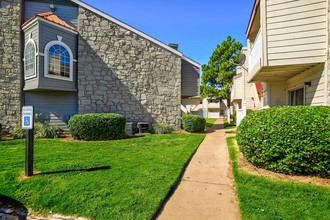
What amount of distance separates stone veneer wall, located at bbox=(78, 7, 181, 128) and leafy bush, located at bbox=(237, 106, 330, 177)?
734 centimetres

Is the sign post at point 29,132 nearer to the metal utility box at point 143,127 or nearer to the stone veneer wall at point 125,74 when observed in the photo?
the stone veneer wall at point 125,74

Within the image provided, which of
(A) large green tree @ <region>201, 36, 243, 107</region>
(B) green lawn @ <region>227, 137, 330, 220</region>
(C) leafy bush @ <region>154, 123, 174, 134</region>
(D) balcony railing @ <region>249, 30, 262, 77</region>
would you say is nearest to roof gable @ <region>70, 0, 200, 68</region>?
(C) leafy bush @ <region>154, 123, 174, 134</region>

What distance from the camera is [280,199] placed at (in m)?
3.37

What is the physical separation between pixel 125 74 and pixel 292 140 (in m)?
9.30

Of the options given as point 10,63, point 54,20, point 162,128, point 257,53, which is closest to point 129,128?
point 162,128

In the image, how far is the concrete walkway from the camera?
304 cm

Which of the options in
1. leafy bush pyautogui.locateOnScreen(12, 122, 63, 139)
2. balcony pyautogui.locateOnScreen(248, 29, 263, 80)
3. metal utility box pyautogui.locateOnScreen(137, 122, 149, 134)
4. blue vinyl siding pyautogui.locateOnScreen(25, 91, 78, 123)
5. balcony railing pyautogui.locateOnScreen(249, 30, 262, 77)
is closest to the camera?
balcony pyautogui.locateOnScreen(248, 29, 263, 80)

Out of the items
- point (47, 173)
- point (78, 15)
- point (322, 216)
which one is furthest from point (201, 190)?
point (78, 15)

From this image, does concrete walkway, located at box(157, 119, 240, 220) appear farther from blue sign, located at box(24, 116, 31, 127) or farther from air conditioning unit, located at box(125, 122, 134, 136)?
air conditioning unit, located at box(125, 122, 134, 136)

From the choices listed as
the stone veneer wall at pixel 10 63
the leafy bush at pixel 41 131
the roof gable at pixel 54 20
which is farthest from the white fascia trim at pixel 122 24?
the leafy bush at pixel 41 131

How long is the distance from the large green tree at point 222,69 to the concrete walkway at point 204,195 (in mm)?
23475

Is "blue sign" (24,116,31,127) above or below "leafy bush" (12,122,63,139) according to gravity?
above

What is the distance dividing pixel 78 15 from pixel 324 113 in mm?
12173

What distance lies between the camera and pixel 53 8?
10.5 metres
